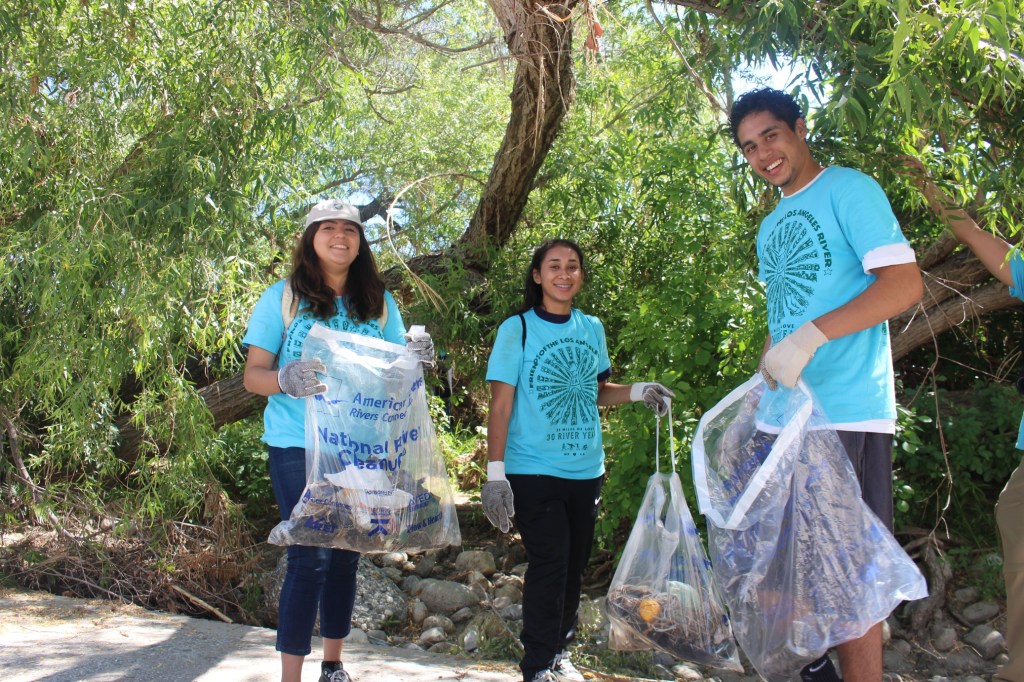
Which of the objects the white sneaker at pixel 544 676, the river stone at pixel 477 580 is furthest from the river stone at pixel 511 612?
the white sneaker at pixel 544 676

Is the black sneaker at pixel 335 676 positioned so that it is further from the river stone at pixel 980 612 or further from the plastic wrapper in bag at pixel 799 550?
the river stone at pixel 980 612

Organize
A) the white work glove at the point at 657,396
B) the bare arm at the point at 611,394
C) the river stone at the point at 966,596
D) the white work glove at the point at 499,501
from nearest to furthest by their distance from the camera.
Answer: the white work glove at the point at 499,501
the white work glove at the point at 657,396
the bare arm at the point at 611,394
the river stone at the point at 966,596

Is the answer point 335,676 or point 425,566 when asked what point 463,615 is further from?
point 335,676

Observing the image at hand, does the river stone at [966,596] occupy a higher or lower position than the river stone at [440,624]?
higher

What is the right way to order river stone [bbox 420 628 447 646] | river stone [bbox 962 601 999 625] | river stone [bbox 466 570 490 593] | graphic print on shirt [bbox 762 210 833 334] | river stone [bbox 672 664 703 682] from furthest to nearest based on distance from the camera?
river stone [bbox 466 570 490 593]
river stone [bbox 962 601 999 625]
river stone [bbox 420 628 447 646]
river stone [bbox 672 664 703 682]
graphic print on shirt [bbox 762 210 833 334]

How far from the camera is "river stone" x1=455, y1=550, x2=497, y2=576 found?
5.59 m

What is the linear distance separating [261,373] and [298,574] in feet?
2.15

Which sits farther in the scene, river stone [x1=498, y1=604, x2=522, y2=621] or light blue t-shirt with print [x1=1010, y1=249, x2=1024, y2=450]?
river stone [x1=498, y1=604, x2=522, y2=621]

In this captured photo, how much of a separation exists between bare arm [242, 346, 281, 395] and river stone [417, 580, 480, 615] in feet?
7.85

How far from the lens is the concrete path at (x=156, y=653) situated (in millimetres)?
3342

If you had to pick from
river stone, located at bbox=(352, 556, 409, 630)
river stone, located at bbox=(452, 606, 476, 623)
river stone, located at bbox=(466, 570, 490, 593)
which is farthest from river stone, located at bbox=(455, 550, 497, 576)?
river stone, located at bbox=(452, 606, 476, 623)

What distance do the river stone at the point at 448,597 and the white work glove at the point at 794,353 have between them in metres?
3.01

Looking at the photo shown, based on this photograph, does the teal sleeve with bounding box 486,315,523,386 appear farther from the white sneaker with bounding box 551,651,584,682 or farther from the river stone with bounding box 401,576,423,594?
the river stone with bounding box 401,576,423,594

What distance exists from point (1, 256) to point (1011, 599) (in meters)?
4.20
